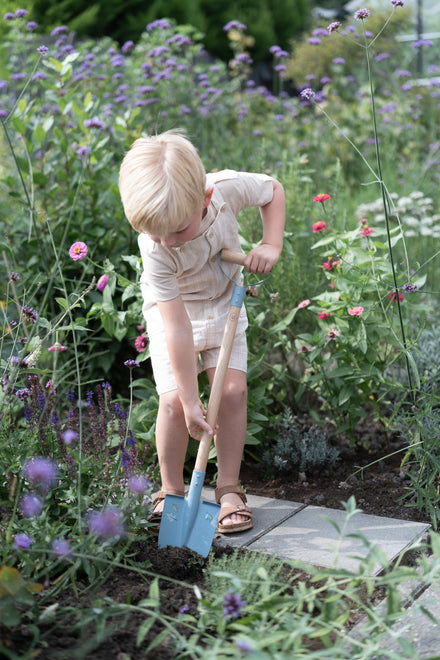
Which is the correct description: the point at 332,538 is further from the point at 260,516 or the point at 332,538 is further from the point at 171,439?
the point at 171,439

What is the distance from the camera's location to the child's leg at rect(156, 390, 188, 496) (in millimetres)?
2324

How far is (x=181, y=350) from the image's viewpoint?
2.19 m

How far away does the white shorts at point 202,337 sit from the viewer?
2369 millimetres

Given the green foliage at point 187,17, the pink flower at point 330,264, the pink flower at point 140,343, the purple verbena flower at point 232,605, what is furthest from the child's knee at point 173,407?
the green foliage at point 187,17

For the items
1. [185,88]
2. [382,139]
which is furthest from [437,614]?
[382,139]

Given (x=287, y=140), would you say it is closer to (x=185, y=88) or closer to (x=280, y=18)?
(x=185, y=88)

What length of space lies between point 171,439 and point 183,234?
2.23 ft

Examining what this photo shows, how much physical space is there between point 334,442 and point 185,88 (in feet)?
11.8

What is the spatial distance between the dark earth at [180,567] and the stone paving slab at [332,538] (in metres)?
0.08

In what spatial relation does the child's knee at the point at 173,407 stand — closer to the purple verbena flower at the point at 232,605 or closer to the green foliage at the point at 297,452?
the green foliage at the point at 297,452

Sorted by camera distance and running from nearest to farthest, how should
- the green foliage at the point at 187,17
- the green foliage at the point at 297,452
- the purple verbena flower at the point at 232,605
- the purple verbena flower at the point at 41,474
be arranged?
the purple verbena flower at the point at 232,605 < the purple verbena flower at the point at 41,474 < the green foliage at the point at 297,452 < the green foliage at the point at 187,17

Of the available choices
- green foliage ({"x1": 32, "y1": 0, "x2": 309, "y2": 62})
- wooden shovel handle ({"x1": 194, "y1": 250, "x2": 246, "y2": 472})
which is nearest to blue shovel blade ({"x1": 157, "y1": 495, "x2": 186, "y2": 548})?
wooden shovel handle ({"x1": 194, "y1": 250, "x2": 246, "y2": 472})

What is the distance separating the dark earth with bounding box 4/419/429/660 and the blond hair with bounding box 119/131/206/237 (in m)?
0.91

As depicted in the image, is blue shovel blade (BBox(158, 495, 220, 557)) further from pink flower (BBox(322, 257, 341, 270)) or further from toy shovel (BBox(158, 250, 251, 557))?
pink flower (BBox(322, 257, 341, 270))
